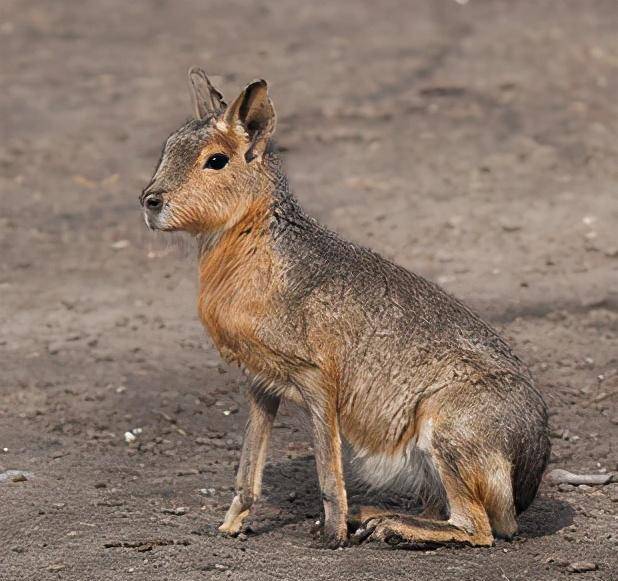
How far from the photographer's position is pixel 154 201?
5336mm

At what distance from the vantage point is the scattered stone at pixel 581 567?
534 cm

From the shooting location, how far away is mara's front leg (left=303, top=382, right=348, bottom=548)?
5461 millimetres

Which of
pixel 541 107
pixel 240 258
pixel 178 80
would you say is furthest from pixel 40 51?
pixel 240 258

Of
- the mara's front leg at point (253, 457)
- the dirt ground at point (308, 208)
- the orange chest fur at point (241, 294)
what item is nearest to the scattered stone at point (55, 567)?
the dirt ground at point (308, 208)

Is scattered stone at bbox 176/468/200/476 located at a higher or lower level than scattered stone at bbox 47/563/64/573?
lower

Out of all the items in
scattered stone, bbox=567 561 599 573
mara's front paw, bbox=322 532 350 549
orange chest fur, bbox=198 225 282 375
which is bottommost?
scattered stone, bbox=567 561 599 573

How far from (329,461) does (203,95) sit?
1.78 metres

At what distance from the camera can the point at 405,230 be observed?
1020 cm

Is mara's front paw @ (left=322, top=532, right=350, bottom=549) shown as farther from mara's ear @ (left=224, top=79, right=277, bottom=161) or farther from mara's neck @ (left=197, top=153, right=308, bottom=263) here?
mara's ear @ (left=224, top=79, right=277, bottom=161)

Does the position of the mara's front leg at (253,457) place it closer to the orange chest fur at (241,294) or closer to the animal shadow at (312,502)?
the animal shadow at (312,502)

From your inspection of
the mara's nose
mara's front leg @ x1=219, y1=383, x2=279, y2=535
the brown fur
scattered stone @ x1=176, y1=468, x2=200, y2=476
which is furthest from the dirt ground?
the mara's nose

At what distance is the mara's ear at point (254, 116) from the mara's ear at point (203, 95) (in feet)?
0.93

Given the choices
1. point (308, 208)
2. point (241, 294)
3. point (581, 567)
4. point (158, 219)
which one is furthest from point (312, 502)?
point (308, 208)

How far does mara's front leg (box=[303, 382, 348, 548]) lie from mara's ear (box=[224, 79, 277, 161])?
1.12 metres
